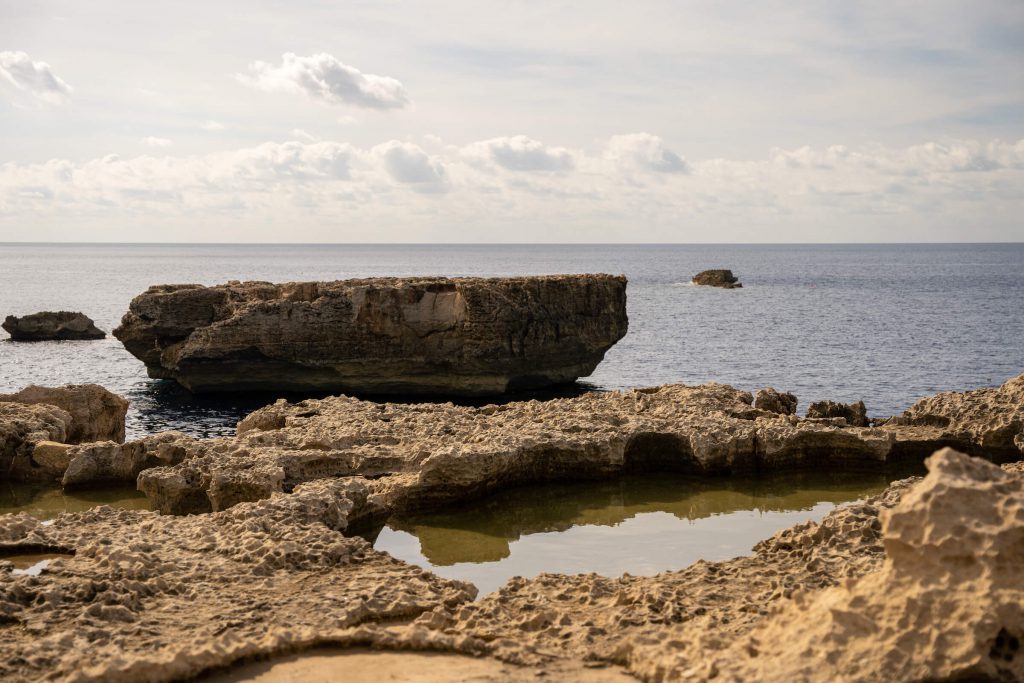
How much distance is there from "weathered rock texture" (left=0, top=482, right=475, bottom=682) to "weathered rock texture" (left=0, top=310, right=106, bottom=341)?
171 feet

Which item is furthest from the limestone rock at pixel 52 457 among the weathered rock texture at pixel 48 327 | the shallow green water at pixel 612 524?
the weathered rock texture at pixel 48 327

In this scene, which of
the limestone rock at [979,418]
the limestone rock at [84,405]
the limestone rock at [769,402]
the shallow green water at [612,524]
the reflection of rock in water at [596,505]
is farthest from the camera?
the limestone rock at [769,402]

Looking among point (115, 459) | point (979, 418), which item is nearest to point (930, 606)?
point (979, 418)

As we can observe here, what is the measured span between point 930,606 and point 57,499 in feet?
58.6

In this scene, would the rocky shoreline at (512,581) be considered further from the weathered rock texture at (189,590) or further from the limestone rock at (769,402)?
the limestone rock at (769,402)

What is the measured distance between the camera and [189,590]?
11789mm

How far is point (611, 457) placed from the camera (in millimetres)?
20516

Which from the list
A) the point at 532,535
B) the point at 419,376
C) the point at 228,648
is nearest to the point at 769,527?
the point at 532,535

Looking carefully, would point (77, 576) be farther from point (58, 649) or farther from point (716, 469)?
point (716, 469)

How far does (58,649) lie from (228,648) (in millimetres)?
1776

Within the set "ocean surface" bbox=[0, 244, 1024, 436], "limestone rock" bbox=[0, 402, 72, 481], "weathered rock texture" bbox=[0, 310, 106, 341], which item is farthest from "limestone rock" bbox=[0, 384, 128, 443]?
"weathered rock texture" bbox=[0, 310, 106, 341]

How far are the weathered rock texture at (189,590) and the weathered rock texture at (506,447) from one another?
2767 mm

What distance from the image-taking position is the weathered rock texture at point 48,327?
2433 inches

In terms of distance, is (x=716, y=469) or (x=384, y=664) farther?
(x=716, y=469)
